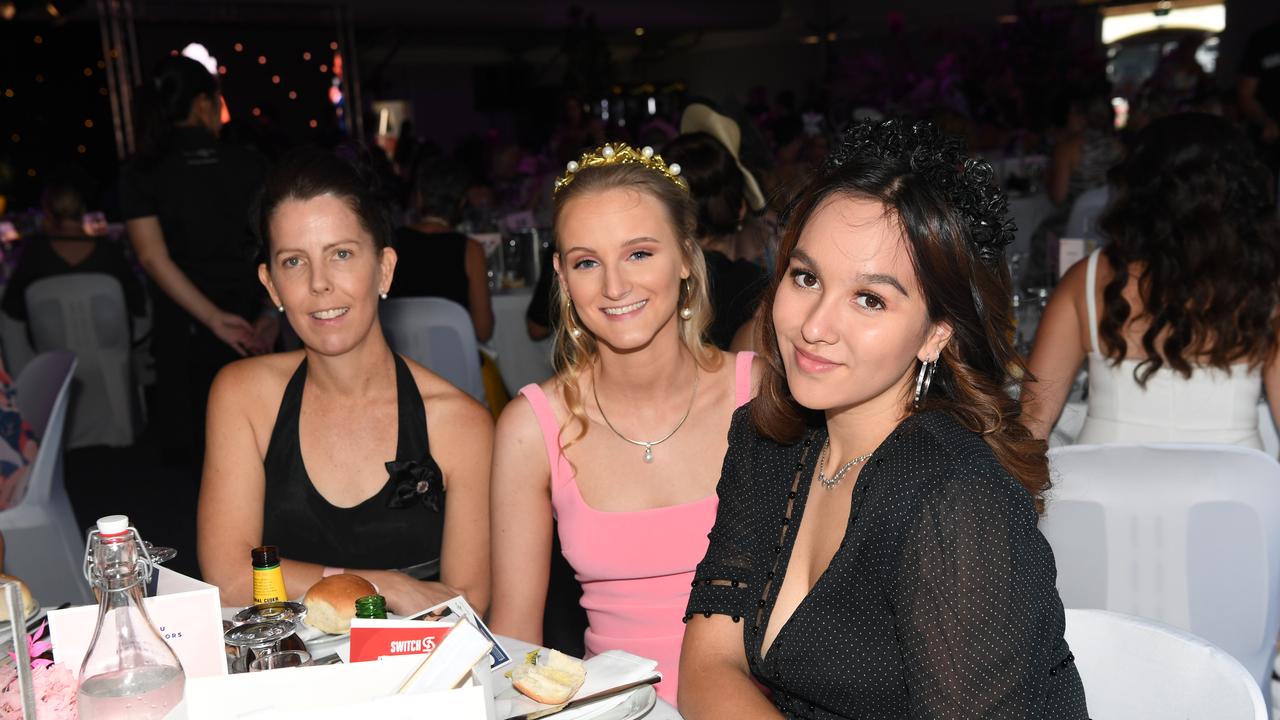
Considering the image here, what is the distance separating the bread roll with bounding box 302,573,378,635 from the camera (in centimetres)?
171

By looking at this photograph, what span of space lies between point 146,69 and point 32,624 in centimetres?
1325

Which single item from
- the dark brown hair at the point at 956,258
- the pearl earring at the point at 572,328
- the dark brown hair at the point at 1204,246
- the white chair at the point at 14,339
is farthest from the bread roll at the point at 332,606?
the white chair at the point at 14,339

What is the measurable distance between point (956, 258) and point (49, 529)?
2734mm

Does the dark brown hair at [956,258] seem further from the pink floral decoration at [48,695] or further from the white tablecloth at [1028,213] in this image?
the white tablecloth at [1028,213]

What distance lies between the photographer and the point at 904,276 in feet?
4.75

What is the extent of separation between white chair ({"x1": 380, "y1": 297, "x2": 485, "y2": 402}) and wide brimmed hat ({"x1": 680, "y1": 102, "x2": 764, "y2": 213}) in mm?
1012

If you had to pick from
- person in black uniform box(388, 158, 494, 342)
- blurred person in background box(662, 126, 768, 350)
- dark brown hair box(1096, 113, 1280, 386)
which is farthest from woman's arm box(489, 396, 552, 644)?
person in black uniform box(388, 158, 494, 342)

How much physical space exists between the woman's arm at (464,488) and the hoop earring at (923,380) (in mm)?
1059

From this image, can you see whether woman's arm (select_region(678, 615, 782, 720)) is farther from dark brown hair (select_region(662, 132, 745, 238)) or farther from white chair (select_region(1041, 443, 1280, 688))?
dark brown hair (select_region(662, 132, 745, 238))

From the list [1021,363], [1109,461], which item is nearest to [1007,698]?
[1021,363]

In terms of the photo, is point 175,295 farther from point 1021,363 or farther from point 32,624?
point 1021,363

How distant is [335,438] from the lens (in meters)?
2.33

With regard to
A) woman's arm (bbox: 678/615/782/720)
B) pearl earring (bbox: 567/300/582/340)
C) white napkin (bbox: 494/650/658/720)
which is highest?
pearl earring (bbox: 567/300/582/340)

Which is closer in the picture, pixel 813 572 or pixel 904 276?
pixel 904 276
